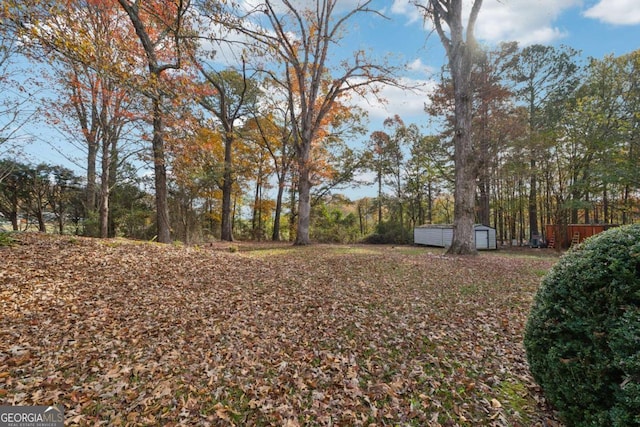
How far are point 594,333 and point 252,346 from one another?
2978 millimetres

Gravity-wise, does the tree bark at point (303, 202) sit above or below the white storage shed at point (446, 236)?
above

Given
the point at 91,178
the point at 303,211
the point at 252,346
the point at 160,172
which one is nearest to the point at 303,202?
the point at 303,211

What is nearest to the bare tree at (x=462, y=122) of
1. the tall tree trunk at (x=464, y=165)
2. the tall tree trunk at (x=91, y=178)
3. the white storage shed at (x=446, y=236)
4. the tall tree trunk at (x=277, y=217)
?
the tall tree trunk at (x=464, y=165)

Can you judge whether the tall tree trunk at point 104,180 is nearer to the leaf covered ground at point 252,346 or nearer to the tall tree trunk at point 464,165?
the leaf covered ground at point 252,346

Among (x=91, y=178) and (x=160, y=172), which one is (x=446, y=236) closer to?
(x=160, y=172)

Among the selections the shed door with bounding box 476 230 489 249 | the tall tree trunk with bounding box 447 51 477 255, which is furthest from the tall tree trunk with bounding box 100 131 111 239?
the shed door with bounding box 476 230 489 249

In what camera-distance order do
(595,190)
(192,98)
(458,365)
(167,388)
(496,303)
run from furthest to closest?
(595,190) < (192,98) < (496,303) < (458,365) < (167,388)

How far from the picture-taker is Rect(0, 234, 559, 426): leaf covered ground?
2.18 m

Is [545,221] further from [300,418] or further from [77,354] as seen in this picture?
[77,354]

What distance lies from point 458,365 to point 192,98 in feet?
27.1

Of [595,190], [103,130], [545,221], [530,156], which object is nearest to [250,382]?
[103,130]

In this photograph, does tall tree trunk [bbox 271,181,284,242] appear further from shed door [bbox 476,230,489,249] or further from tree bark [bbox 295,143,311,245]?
shed door [bbox 476,230,489,249]

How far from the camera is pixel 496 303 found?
4488mm

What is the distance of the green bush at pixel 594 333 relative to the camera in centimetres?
149
